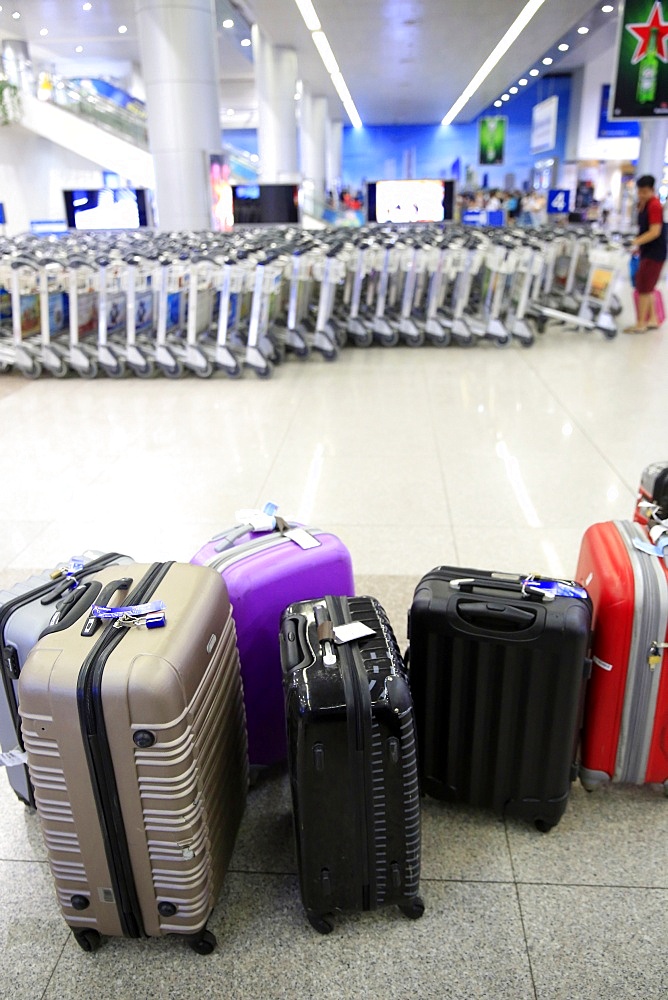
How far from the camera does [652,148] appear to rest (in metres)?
15.2

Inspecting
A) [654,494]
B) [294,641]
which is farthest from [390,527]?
[294,641]

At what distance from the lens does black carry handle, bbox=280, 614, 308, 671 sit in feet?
5.54

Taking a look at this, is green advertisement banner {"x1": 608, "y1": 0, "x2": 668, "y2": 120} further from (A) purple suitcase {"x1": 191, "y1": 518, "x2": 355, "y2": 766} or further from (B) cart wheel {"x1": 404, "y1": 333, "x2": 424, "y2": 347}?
(A) purple suitcase {"x1": 191, "y1": 518, "x2": 355, "y2": 766}

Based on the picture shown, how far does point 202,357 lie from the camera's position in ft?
23.5

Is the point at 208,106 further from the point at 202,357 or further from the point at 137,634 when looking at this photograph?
the point at 137,634

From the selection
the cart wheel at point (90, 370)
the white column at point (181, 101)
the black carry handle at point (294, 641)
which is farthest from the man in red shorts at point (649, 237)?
the black carry handle at point (294, 641)

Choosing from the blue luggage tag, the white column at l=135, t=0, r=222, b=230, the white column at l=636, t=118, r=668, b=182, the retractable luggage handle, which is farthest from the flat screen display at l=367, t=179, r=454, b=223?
the blue luggage tag

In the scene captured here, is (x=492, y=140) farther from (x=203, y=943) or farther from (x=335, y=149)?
(x=203, y=943)

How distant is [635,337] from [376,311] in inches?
117

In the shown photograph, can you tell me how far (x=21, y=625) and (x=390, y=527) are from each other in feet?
7.67

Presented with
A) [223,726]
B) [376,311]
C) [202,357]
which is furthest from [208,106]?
[223,726]

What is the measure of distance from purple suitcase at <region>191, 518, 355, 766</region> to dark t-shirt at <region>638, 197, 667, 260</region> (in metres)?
8.06

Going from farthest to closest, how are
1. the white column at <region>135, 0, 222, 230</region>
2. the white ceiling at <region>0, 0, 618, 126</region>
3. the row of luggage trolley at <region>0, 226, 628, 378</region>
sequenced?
the white ceiling at <region>0, 0, 618, 126</region>, the white column at <region>135, 0, 222, 230</region>, the row of luggage trolley at <region>0, 226, 628, 378</region>

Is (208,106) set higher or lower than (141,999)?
higher
